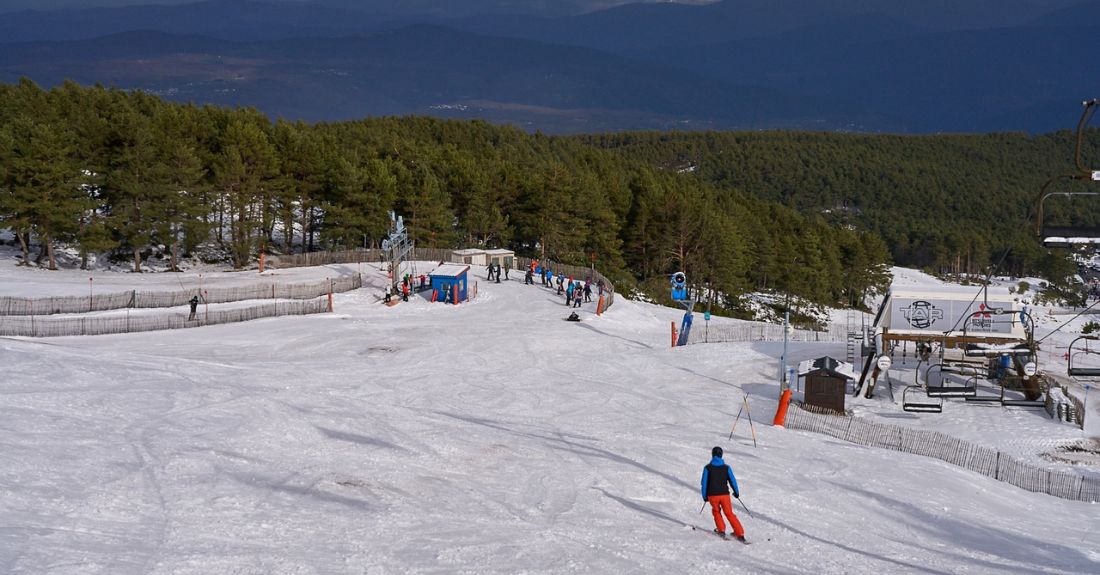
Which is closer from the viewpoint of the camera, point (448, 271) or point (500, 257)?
point (448, 271)

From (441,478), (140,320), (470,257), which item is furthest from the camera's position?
(470,257)

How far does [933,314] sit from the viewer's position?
31.6 metres

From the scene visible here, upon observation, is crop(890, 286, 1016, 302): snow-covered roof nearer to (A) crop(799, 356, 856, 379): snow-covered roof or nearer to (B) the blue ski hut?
(A) crop(799, 356, 856, 379): snow-covered roof

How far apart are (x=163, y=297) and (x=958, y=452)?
114ft

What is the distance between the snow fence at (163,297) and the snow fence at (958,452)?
28.1 meters

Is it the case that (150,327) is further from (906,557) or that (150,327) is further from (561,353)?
(906,557)

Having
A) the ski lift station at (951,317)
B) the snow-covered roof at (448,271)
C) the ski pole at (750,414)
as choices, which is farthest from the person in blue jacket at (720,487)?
the snow-covered roof at (448,271)

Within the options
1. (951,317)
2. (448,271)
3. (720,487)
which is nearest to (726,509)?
(720,487)

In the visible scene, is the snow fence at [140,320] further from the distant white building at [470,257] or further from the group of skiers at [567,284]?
the distant white building at [470,257]

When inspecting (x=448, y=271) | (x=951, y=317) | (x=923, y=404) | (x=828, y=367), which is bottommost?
(x=923, y=404)

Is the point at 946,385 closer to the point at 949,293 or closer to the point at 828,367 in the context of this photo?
the point at 949,293

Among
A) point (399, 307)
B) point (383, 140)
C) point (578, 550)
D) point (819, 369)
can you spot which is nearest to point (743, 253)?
point (383, 140)

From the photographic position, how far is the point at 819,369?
27.7 metres

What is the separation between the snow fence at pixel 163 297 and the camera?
37125mm
